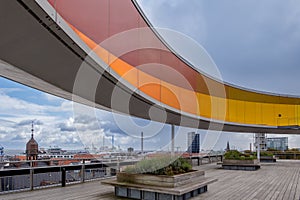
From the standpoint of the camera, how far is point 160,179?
6441mm

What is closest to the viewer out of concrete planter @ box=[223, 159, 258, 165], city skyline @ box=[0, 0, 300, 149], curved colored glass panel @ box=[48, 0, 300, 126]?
curved colored glass panel @ box=[48, 0, 300, 126]

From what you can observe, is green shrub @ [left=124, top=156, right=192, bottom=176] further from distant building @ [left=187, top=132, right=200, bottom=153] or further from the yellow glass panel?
the yellow glass panel

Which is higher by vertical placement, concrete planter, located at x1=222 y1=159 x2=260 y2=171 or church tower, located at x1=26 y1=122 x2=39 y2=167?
church tower, located at x1=26 y1=122 x2=39 y2=167

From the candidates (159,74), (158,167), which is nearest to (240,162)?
(159,74)

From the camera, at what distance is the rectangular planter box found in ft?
20.8

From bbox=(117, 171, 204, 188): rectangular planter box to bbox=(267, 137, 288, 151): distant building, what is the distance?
2279 centimetres

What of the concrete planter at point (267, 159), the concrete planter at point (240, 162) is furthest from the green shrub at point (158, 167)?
the concrete planter at point (267, 159)

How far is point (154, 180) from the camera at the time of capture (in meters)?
6.53

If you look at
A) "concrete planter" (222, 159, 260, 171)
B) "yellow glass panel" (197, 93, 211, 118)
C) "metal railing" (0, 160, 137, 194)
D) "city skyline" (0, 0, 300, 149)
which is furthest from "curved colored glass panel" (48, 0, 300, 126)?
"metal railing" (0, 160, 137, 194)

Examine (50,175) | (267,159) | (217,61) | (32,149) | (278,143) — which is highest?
(217,61)

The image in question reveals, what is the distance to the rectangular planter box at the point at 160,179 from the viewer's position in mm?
6333

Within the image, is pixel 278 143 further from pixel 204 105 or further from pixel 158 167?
pixel 158 167

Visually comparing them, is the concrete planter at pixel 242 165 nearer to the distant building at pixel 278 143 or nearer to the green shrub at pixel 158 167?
the green shrub at pixel 158 167

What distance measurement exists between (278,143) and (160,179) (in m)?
24.8
